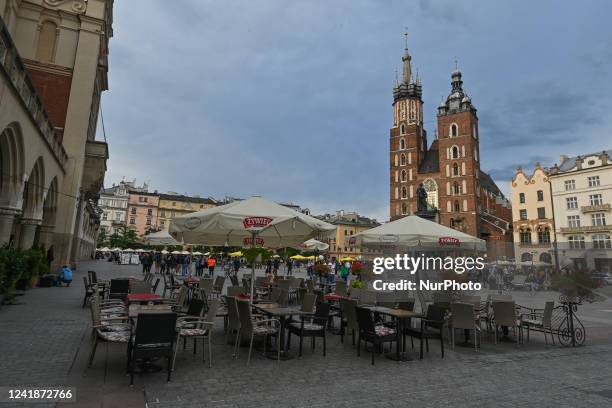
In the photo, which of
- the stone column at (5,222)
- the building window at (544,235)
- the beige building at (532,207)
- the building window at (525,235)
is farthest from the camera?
the building window at (525,235)

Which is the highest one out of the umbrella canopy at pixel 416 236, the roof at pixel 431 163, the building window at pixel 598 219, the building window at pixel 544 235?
the roof at pixel 431 163

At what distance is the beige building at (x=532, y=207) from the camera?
2015 inches

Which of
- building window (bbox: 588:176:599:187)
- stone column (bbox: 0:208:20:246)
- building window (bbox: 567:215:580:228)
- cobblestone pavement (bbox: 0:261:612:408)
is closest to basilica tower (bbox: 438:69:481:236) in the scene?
building window (bbox: 567:215:580:228)

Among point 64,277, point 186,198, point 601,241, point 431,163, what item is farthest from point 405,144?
point 64,277

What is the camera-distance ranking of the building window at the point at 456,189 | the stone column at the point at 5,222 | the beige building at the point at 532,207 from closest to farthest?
the stone column at the point at 5,222, the beige building at the point at 532,207, the building window at the point at 456,189

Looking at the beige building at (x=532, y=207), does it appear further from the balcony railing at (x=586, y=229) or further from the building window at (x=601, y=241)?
the building window at (x=601, y=241)

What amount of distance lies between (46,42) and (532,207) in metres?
58.6

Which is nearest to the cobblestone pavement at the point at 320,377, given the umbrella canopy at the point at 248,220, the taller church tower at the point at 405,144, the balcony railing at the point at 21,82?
the umbrella canopy at the point at 248,220

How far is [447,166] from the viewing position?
6981 cm

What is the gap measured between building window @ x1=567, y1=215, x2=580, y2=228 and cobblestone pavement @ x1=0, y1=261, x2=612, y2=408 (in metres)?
48.1

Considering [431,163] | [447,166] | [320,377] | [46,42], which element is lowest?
[320,377]

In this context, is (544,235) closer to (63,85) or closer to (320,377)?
(320,377)

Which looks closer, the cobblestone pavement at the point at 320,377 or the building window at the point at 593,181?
the cobblestone pavement at the point at 320,377

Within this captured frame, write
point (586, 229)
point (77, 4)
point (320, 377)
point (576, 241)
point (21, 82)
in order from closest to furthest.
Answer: point (320, 377), point (21, 82), point (77, 4), point (576, 241), point (586, 229)
